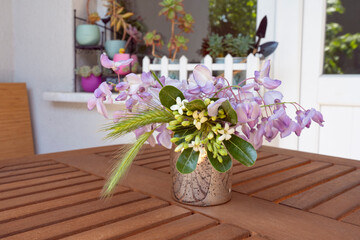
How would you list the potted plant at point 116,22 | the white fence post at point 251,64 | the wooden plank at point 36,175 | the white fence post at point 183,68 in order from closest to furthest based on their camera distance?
the wooden plank at point 36,175, the white fence post at point 251,64, the white fence post at point 183,68, the potted plant at point 116,22

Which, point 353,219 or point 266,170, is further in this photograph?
point 266,170

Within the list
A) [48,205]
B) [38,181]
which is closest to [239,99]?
[48,205]

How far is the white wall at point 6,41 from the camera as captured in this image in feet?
10.6

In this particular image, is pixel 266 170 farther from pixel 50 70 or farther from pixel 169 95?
A: pixel 50 70

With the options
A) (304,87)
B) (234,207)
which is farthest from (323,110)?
(234,207)

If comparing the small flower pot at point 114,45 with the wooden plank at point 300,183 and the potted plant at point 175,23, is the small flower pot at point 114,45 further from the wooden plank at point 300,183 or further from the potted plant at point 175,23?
the wooden plank at point 300,183

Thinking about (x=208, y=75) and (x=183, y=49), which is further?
(x=183, y=49)

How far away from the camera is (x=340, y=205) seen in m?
0.78

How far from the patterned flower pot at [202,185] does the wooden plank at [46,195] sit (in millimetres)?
227

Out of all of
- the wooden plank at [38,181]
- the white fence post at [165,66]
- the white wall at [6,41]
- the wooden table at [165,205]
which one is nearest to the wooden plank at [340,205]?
the wooden table at [165,205]

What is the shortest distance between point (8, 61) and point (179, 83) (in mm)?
2998

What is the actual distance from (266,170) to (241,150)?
1.42ft

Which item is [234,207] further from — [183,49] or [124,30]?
[124,30]

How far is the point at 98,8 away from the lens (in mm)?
2975
